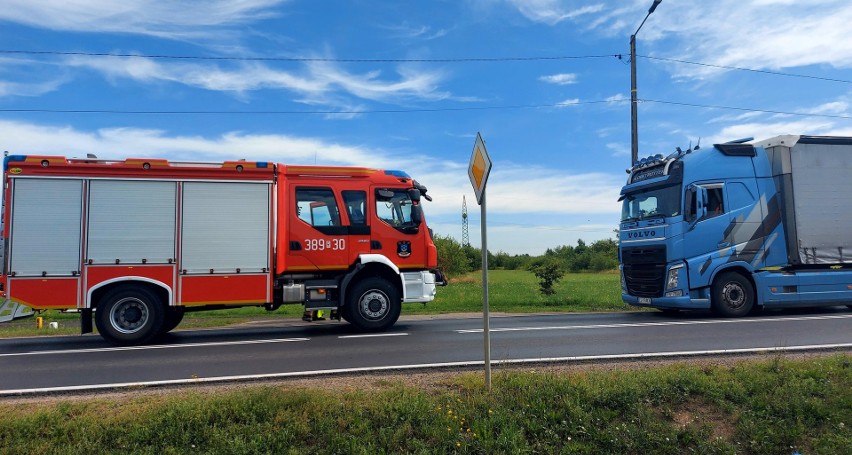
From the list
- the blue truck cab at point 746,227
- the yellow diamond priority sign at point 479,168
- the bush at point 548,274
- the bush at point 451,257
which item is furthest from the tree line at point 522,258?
the yellow diamond priority sign at point 479,168

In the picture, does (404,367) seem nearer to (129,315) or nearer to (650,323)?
(129,315)

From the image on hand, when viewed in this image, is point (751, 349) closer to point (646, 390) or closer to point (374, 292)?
point (646, 390)

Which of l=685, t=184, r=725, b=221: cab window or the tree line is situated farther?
the tree line

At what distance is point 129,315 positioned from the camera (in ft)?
30.7

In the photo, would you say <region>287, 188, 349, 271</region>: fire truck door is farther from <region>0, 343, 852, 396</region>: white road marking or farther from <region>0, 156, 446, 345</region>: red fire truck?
<region>0, 343, 852, 396</region>: white road marking

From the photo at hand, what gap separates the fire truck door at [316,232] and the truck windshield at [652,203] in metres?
7.47

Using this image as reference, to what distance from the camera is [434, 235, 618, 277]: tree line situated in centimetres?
3634

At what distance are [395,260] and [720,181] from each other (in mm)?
7931

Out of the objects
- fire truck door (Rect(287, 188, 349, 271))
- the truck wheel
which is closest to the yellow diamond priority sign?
fire truck door (Rect(287, 188, 349, 271))

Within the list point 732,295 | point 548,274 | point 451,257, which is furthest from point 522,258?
point 732,295

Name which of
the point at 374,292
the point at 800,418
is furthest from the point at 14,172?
the point at 800,418

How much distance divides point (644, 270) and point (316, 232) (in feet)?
26.0

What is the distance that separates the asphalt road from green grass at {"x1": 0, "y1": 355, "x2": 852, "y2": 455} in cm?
139

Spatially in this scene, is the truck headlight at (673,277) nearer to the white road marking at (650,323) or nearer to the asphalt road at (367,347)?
the asphalt road at (367,347)
